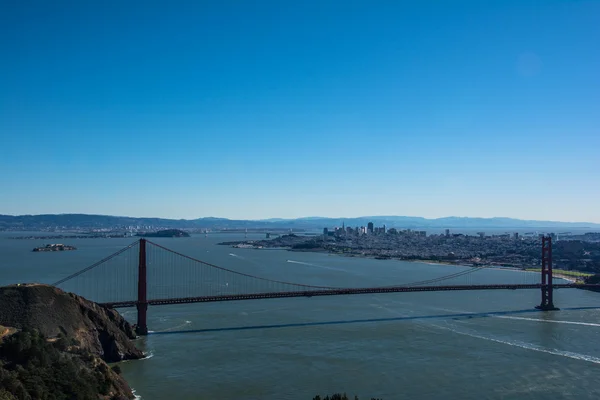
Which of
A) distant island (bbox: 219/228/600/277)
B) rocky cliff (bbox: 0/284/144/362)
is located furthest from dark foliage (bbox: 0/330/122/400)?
distant island (bbox: 219/228/600/277)

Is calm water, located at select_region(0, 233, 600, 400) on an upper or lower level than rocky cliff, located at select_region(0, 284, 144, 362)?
lower

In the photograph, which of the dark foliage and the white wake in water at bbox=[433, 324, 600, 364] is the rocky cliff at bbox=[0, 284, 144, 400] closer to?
the dark foliage

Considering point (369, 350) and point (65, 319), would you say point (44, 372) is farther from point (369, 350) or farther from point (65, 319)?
point (369, 350)

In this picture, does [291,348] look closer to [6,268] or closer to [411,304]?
[411,304]

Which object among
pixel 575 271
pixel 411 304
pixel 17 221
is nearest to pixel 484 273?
pixel 575 271

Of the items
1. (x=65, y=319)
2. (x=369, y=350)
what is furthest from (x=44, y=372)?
(x=369, y=350)

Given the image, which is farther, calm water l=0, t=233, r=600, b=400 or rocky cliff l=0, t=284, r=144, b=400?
calm water l=0, t=233, r=600, b=400

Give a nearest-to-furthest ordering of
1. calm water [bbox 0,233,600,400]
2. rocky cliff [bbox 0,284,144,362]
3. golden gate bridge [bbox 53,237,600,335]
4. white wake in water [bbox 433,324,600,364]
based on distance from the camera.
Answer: calm water [bbox 0,233,600,400]
rocky cliff [bbox 0,284,144,362]
white wake in water [bbox 433,324,600,364]
golden gate bridge [bbox 53,237,600,335]
